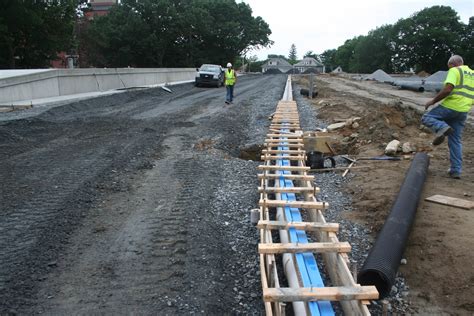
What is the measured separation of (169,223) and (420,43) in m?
95.7

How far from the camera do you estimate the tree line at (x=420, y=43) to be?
83438mm

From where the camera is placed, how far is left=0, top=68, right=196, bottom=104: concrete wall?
15297 millimetres

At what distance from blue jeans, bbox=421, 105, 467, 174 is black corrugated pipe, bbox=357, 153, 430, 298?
1446mm

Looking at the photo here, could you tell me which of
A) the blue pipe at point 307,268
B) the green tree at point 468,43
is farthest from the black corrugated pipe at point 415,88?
the green tree at point 468,43

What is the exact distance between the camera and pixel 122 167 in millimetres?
7082

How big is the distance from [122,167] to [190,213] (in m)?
2.43

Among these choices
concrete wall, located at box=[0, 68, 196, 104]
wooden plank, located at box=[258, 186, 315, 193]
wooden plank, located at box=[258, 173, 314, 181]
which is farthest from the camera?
concrete wall, located at box=[0, 68, 196, 104]

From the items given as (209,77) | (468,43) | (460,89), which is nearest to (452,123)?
(460,89)

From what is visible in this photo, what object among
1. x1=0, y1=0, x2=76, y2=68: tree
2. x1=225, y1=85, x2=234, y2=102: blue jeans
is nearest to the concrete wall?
x1=225, y1=85, x2=234, y2=102: blue jeans

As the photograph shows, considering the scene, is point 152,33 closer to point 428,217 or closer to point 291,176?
point 291,176

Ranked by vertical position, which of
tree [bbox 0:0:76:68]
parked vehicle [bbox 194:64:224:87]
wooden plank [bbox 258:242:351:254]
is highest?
tree [bbox 0:0:76:68]

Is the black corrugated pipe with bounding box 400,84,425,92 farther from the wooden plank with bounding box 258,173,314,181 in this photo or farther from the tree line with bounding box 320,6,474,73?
the tree line with bounding box 320,6,474,73

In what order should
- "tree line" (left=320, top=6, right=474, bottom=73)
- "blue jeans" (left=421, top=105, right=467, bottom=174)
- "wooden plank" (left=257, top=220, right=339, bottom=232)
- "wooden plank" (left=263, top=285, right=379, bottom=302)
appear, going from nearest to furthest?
"wooden plank" (left=263, top=285, right=379, bottom=302)
"wooden plank" (left=257, top=220, right=339, bottom=232)
"blue jeans" (left=421, top=105, right=467, bottom=174)
"tree line" (left=320, top=6, right=474, bottom=73)

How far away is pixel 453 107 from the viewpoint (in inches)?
257
